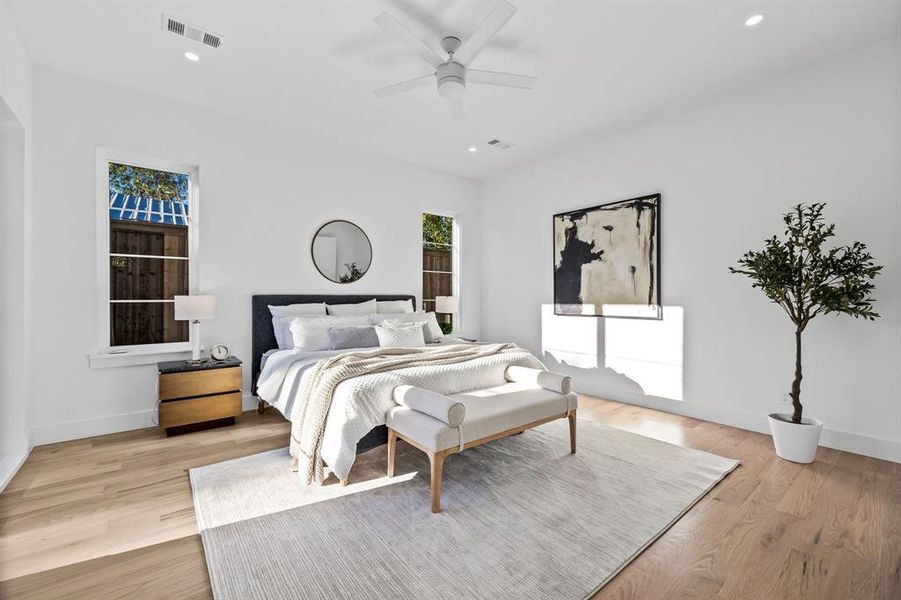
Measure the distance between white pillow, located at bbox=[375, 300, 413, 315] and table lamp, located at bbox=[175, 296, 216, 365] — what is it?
5.95ft

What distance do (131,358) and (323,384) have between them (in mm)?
2141

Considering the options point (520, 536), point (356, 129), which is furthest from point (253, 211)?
point (520, 536)

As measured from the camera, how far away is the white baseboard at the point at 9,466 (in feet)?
8.22

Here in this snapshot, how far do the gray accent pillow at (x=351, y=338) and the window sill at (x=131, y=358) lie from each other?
1388 millimetres

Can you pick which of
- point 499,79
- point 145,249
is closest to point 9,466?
point 145,249

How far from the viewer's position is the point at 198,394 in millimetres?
3418

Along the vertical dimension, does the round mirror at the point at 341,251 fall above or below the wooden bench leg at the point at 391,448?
above

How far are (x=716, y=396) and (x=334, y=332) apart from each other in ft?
12.2

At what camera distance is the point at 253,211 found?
421cm

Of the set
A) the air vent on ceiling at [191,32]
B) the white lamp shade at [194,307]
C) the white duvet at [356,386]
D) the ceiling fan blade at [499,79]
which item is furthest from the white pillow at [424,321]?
the air vent on ceiling at [191,32]

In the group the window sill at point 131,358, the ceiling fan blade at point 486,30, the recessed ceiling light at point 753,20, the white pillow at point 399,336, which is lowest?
the window sill at point 131,358

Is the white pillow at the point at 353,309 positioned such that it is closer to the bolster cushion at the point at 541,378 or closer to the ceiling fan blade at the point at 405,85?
the bolster cushion at the point at 541,378

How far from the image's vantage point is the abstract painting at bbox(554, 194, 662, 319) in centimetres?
422

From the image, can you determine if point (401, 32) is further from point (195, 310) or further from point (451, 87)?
point (195, 310)
